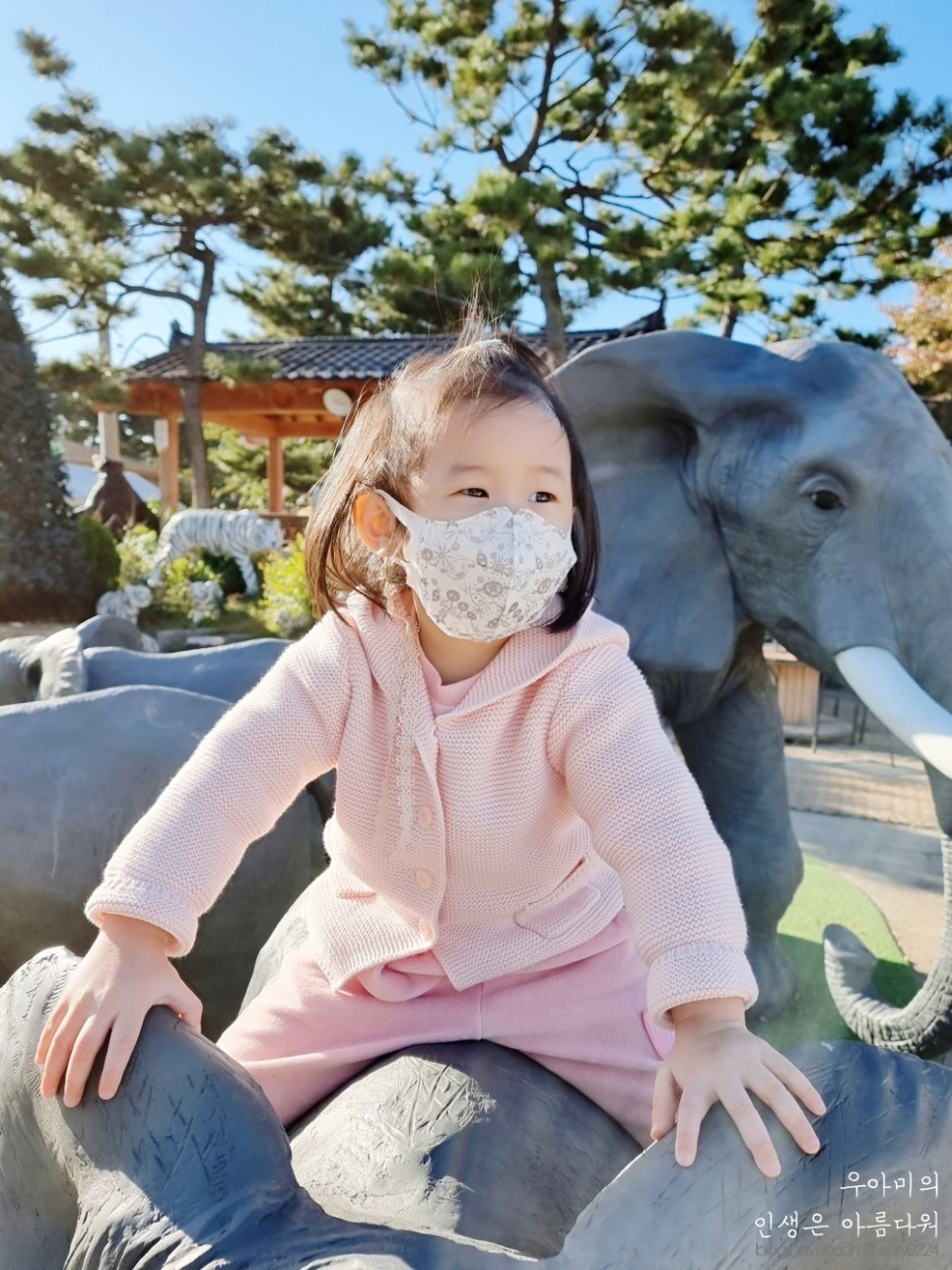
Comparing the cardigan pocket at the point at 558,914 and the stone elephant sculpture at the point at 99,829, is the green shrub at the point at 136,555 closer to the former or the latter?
the stone elephant sculpture at the point at 99,829

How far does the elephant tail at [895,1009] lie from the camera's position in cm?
160

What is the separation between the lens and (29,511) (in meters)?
9.59

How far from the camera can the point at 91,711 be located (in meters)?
1.44

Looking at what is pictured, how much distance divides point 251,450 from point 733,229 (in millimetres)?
11349

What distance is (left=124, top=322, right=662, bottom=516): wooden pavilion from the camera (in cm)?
1224

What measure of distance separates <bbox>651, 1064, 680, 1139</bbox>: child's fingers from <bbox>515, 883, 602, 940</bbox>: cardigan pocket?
0.27m

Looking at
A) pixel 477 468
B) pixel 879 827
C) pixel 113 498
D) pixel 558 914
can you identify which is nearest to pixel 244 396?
pixel 113 498

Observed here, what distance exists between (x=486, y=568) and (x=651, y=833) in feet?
0.87

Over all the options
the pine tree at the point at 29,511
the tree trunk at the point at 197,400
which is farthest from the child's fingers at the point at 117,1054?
the tree trunk at the point at 197,400

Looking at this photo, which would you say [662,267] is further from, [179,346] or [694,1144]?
[694,1144]

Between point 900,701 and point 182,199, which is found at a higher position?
point 182,199

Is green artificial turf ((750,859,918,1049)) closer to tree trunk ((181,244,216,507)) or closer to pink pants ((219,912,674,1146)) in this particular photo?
pink pants ((219,912,674,1146))

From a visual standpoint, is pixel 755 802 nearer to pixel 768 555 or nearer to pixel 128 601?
pixel 768 555

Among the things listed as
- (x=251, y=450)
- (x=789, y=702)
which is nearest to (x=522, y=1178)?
(x=789, y=702)
